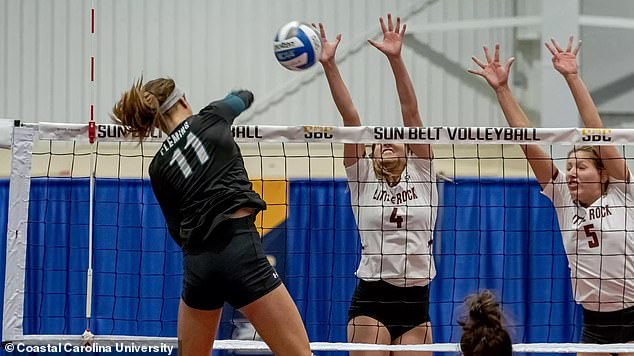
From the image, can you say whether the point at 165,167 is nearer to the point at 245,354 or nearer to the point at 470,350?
the point at 470,350

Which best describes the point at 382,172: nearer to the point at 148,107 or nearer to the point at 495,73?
the point at 495,73

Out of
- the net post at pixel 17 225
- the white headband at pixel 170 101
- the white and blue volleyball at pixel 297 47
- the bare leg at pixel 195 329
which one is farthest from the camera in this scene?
the net post at pixel 17 225

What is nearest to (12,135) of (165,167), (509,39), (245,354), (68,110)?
(165,167)

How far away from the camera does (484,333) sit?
2881mm

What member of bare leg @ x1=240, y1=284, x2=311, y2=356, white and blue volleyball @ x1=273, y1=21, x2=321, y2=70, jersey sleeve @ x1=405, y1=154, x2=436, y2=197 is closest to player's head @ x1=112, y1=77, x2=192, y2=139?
white and blue volleyball @ x1=273, y1=21, x2=321, y2=70

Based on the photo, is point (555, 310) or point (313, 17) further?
point (313, 17)

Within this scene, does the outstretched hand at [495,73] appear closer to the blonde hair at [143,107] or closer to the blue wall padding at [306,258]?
the blonde hair at [143,107]

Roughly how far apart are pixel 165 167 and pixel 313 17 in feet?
15.6

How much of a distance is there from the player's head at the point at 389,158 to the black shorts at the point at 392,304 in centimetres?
57

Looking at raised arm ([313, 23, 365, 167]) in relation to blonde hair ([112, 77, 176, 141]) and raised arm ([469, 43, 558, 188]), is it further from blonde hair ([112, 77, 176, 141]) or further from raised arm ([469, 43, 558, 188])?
blonde hair ([112, 77, 176, 141])

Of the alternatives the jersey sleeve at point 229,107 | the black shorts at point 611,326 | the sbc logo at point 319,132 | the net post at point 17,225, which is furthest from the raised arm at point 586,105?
the net post at point 17,225

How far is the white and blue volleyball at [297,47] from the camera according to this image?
4.32m

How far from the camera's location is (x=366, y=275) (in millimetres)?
4848

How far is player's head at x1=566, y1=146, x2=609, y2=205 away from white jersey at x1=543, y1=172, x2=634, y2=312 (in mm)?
31
